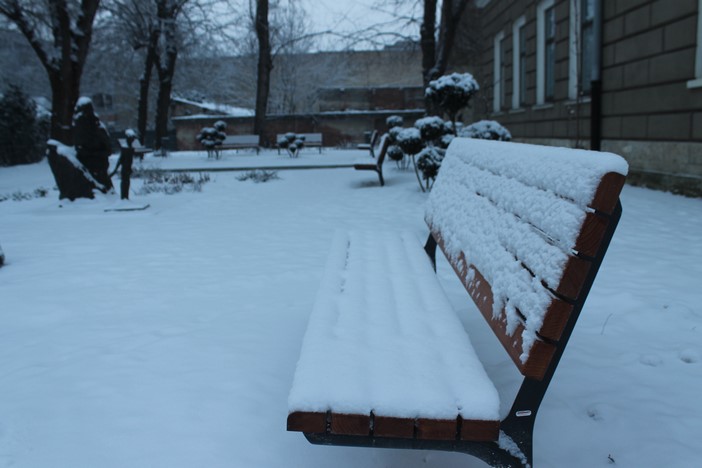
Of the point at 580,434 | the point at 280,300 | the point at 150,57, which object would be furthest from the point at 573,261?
the point at 150,57

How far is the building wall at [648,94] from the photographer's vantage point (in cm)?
816

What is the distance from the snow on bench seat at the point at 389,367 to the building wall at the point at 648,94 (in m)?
7.04

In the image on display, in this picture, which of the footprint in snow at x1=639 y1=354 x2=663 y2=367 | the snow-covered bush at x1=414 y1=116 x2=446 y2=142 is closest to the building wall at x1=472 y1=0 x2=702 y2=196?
the snow-covered bush at x1=414 y1=116 x2=446 y2=142

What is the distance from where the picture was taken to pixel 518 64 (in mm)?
16516

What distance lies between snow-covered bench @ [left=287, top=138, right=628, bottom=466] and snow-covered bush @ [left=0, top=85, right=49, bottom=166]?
21.9m

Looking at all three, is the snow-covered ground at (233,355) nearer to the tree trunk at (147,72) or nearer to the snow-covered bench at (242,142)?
the snow-covered bench at (242,142)

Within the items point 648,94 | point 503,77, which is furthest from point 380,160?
point 503,77

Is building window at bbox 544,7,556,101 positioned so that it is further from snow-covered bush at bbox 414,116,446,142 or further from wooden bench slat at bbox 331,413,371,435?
wooden bench slat at bbox 331,413,371,435

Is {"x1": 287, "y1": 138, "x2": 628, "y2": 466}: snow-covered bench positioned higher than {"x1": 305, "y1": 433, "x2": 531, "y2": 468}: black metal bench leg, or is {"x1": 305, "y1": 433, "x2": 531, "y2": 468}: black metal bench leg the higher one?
{"x1": 287, "y1": 138, "x2": 628, "y2": 466}: snow-covered bench

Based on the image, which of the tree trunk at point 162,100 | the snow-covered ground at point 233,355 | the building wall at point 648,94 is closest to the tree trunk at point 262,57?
the tree trunk at point 162,100

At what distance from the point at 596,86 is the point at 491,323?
9927 mm

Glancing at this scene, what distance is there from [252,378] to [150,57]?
25.9m

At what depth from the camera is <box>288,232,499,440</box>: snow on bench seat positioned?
5.33 feet

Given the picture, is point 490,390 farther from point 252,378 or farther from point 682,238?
point 682,238
